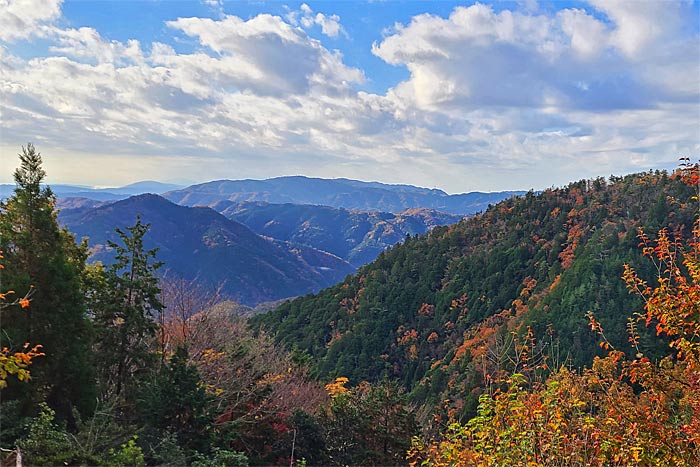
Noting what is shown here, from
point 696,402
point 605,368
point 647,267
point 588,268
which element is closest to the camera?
point 696,402

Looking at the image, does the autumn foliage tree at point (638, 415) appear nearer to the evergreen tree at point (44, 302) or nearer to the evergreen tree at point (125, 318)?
the evergreen tree at point (44, 302)

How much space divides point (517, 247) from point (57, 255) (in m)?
60.1

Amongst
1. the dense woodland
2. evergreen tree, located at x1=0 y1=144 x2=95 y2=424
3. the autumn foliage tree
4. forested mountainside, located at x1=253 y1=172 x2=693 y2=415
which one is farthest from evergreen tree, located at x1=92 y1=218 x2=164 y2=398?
forested mountainside, located at x1=253 y1=172 x2=693 y2=415

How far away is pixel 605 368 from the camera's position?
7637 mm

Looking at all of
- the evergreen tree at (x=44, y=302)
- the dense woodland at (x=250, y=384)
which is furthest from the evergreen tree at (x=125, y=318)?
the evergreen tree at (x=44, y=302)

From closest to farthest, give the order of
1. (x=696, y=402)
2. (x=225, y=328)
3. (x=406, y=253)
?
(x=696, y=402), (x=225, y=328), (x=406, y=253)

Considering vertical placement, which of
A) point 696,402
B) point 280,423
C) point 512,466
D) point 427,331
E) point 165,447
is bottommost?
point 427,331

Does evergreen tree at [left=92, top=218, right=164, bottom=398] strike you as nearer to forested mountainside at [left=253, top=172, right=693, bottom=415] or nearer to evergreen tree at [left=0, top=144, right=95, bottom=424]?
evergreen tree at [left=0, top=144, right=95, bottom=424]

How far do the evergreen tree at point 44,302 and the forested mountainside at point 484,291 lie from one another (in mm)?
29451

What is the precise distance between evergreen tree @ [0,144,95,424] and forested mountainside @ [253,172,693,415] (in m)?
29.5

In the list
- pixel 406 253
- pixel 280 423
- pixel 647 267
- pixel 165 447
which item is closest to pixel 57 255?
pixel 165 447

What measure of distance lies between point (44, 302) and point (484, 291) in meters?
55.2

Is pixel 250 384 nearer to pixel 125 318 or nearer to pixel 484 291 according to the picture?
pixel 125 318

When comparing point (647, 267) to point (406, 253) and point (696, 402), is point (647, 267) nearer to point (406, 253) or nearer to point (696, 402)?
point (406, 253)
